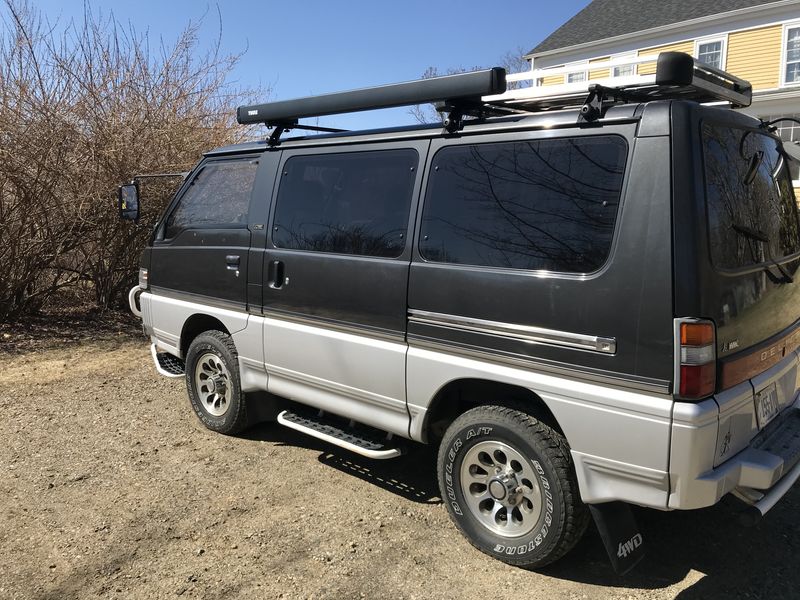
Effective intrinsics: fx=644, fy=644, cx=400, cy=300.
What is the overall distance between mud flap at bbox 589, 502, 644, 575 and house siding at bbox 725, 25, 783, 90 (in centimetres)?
2098

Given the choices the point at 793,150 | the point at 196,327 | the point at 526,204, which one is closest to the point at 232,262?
the point at 196,327

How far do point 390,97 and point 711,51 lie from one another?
21562 millimetres

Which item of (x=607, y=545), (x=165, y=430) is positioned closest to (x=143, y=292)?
(x=165, y=430)

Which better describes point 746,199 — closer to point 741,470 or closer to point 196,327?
point 741,470

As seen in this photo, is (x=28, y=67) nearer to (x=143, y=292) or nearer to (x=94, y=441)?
(x=143, y=292)

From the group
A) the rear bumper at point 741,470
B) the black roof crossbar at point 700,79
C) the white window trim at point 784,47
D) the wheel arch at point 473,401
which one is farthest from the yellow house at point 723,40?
the rear bumper at point 741,470

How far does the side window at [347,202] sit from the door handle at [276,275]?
0.40 feet

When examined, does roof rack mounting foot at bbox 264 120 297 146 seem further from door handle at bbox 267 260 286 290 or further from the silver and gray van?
door handle at bbox 267 260 286 290

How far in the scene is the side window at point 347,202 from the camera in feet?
11.5

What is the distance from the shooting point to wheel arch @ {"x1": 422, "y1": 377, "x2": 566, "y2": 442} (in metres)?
3.01

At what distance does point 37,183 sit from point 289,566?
21.7 feet

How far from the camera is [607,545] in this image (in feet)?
9.02

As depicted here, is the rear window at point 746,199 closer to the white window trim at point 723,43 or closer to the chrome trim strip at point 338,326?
the chrome trim strip at point 338,326

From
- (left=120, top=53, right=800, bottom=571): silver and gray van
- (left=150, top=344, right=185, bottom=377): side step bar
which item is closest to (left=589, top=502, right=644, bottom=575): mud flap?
(left=120, top=53, right=800, bottom=571): silver and gray van
